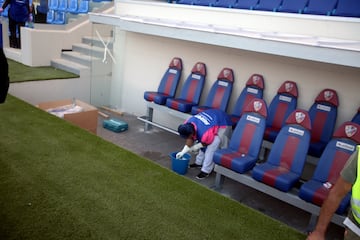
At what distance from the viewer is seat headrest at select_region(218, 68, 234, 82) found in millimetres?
4344

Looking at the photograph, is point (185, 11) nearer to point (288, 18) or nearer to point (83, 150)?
point (288, 18)

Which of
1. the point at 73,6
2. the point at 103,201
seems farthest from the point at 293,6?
the point at 73,6

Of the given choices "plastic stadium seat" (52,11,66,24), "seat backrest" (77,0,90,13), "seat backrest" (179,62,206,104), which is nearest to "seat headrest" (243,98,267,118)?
"seat backrest" (179,62,206,104)

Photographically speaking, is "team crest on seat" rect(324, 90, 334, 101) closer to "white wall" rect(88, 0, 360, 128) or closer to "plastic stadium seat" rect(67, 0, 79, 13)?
"white wall" rect(88, 0, 360, 128)

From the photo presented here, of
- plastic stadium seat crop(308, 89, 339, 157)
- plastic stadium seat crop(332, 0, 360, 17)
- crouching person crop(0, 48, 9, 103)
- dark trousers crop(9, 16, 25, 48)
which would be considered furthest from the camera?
dark trousers crop(9, 16, 25, 48)

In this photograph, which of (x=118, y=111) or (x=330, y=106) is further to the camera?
(x=118, y=111)

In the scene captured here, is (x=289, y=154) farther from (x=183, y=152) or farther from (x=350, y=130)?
(x=183, y=152)

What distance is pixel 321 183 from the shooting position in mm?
2822

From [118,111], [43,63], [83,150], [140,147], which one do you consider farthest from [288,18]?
[43,63]

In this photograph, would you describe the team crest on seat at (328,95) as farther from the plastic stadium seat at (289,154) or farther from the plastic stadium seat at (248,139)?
the plastic stadium seat at (248,139)

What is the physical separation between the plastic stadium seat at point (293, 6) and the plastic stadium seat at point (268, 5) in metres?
0.10

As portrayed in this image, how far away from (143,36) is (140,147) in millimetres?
2049

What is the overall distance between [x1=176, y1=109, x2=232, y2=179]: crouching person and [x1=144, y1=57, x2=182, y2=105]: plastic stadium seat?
1.27 metres

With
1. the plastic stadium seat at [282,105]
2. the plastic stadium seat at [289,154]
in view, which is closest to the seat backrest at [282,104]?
the plastic stadium seat at [282,105]
